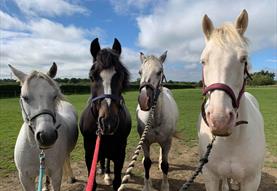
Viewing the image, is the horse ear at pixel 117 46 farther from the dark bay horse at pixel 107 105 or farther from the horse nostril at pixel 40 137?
the horse nostril at pixel 40 137

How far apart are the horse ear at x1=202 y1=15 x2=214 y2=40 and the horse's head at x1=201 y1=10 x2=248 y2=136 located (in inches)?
4.1

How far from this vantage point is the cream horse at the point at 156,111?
185 inches

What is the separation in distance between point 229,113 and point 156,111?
2.89 m

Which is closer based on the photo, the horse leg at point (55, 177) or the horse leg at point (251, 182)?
the horse leg at point (251, 182)

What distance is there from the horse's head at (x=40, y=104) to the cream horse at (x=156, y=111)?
1.69 m

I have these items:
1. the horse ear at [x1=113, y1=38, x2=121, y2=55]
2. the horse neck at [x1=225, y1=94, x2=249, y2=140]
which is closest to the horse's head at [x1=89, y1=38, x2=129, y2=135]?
the horse ear at [x1=113, y1=38, x2=121, y2=55]

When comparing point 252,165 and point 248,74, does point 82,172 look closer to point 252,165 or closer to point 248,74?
point 252,165

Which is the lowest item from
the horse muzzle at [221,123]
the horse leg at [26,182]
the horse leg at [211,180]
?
the horse leg at [26,182]

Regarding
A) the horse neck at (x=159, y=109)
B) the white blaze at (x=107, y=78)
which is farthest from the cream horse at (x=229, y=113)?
the horse neck at (x=159, y=109)

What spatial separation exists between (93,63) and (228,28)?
173 centimetres

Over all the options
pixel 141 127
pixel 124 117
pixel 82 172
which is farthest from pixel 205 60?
pixel 82 172

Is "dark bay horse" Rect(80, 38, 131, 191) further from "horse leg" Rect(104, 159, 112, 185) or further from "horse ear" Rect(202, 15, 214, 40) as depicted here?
"horse leg" Rect(104, 159, 112, 185)

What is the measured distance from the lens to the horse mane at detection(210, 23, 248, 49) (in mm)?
2457

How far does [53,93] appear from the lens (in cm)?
322
